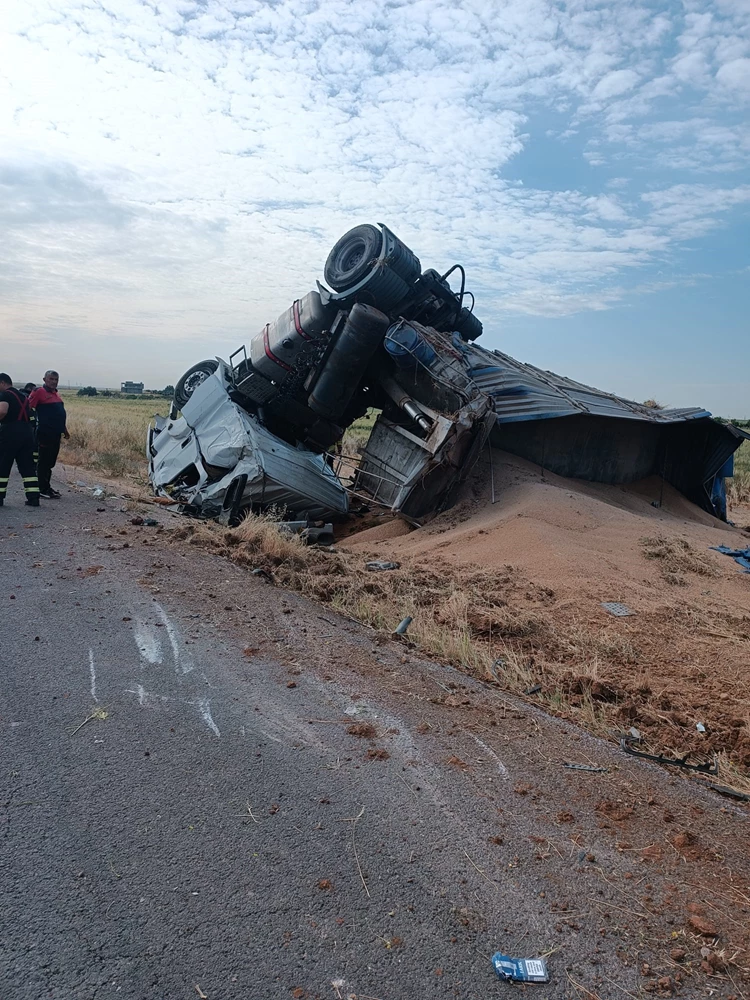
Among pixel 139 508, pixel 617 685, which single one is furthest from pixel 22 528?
pixel 617 685

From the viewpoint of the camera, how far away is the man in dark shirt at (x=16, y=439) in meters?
10.0

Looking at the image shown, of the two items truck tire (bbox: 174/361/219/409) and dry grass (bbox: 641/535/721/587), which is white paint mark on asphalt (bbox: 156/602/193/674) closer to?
dry grass (bbox: 641/535/721/587)

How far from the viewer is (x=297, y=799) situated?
341cm

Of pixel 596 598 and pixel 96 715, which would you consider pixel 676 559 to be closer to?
pixel 596 598

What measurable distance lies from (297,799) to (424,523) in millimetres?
7602

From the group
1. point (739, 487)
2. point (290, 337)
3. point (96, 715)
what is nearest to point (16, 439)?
point (290, 337)

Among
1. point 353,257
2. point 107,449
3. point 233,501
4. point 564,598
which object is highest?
point 353,257

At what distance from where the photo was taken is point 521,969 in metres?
2.45

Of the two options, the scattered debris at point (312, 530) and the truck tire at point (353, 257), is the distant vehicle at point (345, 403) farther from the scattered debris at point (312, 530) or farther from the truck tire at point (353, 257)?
the scattered debris at point (312, 530)

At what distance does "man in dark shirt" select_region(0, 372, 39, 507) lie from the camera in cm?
1001

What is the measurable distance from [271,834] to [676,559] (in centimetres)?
656

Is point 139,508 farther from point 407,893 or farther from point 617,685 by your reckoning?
point 407,893

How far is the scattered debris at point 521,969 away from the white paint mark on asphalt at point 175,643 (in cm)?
289

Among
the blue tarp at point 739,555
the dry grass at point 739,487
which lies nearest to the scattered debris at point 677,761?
the blue tarp at point 739,555
